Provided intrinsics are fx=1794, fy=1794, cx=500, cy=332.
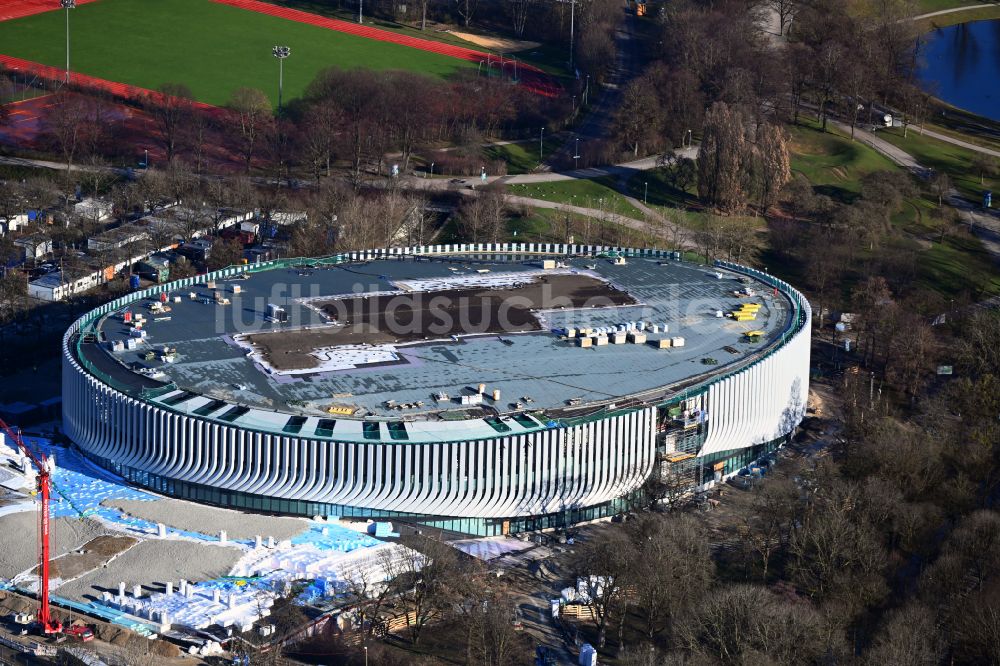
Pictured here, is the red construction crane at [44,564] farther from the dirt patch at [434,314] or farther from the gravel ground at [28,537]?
the dirt patch at [434,314]

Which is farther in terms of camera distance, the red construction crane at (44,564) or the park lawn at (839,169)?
the park lawn at (839,169)

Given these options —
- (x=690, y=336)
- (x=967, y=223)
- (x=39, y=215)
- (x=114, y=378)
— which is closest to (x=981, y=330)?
(x=690, y=336)

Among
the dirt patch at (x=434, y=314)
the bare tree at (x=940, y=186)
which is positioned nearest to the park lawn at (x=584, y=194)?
the bare tree at (x=940, y=186)

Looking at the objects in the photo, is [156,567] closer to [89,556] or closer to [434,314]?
[89,556]

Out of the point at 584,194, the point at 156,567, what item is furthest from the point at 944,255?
the point at 156,567

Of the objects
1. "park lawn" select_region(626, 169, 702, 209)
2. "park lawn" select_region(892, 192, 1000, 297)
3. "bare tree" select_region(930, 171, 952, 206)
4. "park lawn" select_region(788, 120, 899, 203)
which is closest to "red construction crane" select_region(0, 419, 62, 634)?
"park lawn" select_region(626, 169, 702, 209)

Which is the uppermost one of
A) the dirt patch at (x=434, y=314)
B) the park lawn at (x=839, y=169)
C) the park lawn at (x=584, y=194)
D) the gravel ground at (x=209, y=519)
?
the park lawn at (x=839, y=169)
